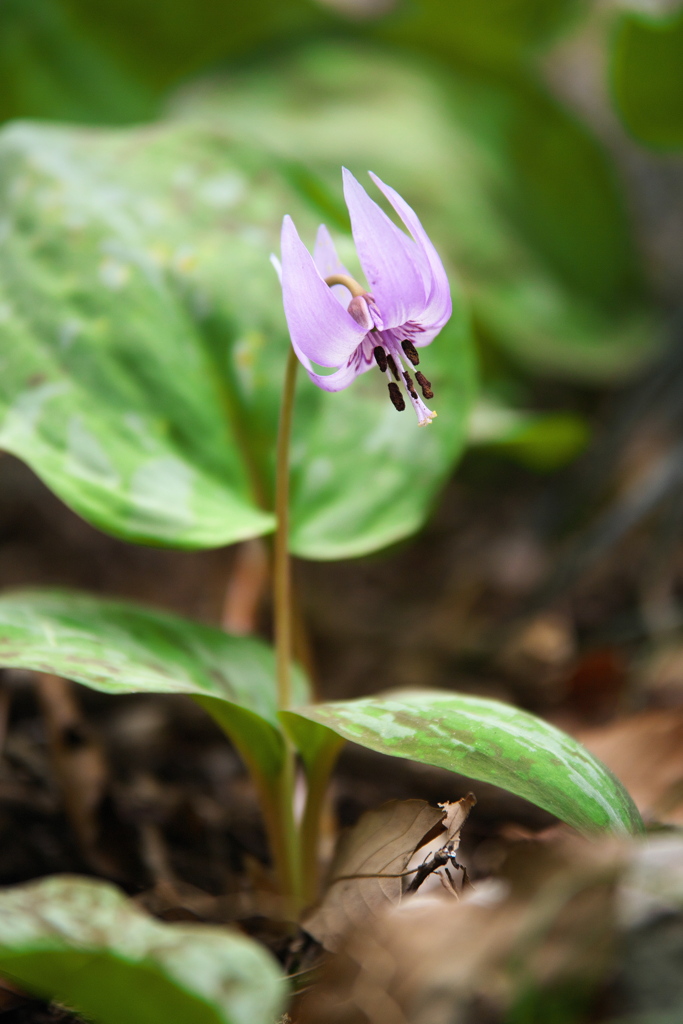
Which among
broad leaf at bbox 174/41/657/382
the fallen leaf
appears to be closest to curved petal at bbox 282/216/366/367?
the fallen leaf

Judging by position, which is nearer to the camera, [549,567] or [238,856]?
[238,856]

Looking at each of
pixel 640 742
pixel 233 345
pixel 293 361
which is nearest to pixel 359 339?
pixel 293 361

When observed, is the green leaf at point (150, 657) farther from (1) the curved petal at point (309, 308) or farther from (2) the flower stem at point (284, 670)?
(1) the curved petal at point (309, 308)

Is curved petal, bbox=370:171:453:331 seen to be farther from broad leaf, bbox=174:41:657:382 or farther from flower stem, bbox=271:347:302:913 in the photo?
broad leaf, bbox=174:41:657:382

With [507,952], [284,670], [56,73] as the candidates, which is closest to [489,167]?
[56,73]

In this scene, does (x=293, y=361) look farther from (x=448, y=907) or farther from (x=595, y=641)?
(x=595, y=641)

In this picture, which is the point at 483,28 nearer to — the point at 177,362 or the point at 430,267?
the point at 177,362
